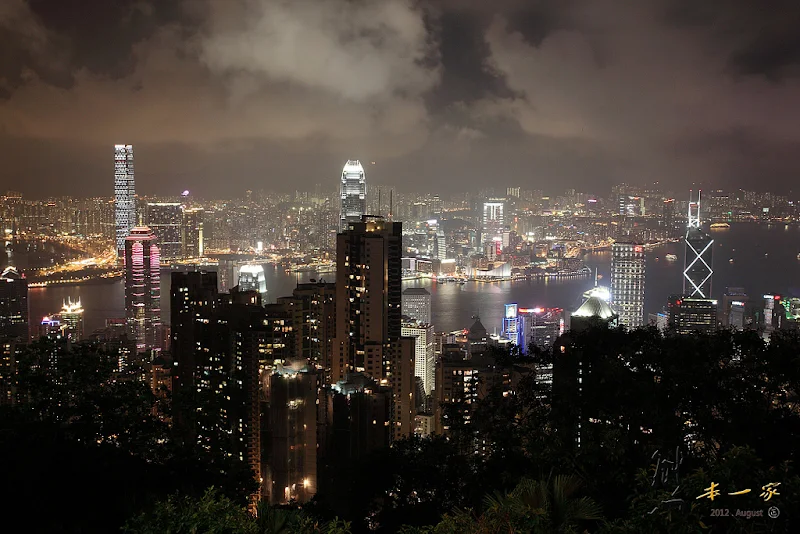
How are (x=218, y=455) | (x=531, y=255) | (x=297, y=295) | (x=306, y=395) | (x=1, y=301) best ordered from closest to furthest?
(x=218, y=455), (x=306, y=395), (x=297, y=295), (x=1, y=301), (x=531, y=255)

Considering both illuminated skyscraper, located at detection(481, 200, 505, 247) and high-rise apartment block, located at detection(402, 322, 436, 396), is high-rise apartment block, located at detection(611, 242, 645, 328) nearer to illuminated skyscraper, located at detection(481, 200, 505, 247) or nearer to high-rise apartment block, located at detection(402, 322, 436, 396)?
illuminated skyscraper, located at detection(481, 200, 505, 247)

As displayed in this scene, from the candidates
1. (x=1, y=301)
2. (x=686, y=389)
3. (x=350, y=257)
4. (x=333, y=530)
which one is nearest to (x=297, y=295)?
(x=350, y=257)

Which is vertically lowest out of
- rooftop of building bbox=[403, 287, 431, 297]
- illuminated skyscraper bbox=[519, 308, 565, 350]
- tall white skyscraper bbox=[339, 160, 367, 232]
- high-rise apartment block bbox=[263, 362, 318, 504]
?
high-rise apartment block bbox=[263, 362, 318, 504]

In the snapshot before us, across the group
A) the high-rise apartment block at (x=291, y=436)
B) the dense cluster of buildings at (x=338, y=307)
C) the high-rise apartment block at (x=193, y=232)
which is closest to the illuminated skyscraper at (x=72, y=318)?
the dense cluster of buildings at (x=338, y=307)

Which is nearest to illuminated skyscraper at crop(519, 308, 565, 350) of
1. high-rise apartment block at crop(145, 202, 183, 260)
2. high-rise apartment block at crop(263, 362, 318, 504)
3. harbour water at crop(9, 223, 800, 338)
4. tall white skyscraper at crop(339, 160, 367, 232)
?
harbour water at crop(9, 223, 800, 338)

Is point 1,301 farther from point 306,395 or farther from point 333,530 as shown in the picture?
point 333,530

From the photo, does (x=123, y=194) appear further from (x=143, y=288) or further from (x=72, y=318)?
(x=72, y=318)

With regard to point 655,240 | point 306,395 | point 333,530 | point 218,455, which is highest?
point 655,240

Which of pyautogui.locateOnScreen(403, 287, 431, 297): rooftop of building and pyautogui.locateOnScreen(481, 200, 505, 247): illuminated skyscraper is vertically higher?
pyautogui.locateOnScreen(481, 200, 505, 247): illuminated skyscraper
